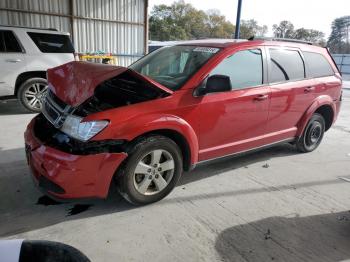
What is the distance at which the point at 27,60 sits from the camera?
755 cm

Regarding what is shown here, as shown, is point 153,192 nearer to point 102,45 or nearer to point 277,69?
point 277,69

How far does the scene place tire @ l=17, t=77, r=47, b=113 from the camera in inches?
297

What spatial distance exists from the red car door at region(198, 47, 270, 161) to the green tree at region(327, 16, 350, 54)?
5545 centimetres

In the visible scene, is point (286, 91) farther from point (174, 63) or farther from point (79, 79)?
point (79, 79)

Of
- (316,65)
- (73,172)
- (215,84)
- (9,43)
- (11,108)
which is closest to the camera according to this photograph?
(73,172)

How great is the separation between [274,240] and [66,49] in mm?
6731

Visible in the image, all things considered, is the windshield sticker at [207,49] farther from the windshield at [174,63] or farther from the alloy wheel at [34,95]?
the alloy wheel at [34,95]

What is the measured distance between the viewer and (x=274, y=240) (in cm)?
313

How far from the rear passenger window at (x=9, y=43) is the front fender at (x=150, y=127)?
5437mm

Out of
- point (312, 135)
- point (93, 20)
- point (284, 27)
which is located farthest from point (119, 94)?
point (284, 27)

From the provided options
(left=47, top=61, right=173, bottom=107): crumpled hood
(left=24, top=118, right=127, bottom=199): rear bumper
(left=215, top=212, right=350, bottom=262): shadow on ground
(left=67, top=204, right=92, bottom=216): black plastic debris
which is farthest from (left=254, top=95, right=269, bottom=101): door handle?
(left=67, top=204, right=92, bottom=216): black plastic debris

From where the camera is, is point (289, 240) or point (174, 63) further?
point (174, 63)

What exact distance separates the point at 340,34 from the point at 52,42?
6103 cm

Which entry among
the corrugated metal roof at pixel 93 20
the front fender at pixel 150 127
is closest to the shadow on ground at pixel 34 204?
the front fender at pixel 150 127
